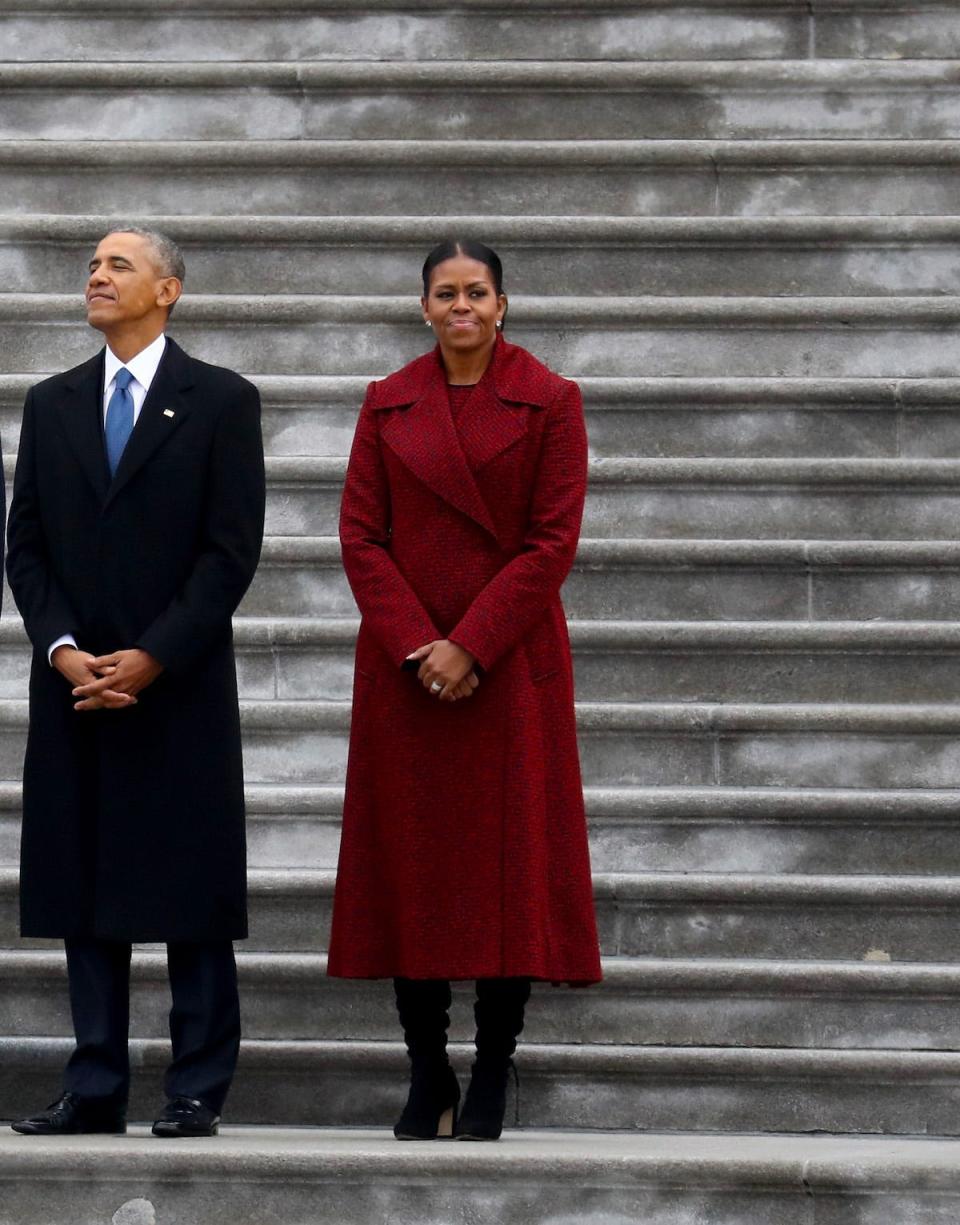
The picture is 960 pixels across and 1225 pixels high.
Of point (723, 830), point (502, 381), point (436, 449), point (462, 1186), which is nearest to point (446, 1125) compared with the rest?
point (462, 1186)

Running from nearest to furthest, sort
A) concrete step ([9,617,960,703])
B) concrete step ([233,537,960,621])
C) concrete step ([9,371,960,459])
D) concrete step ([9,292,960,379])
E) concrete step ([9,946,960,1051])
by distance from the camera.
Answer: concrete step ([9,946,960,1051]) → concrete step ([9,617,960,703]) → concrete step ([233,537,960,621]) → concrete step ([9,371,960,459]) → concrete step ([9,292,960,379])

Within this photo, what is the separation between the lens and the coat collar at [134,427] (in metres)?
4.36

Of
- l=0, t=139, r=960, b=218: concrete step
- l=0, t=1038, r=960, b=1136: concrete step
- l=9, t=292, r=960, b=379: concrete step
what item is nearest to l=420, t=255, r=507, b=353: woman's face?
l=0, t=1038, r=960, b=1136: concrete step

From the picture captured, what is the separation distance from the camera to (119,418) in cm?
444

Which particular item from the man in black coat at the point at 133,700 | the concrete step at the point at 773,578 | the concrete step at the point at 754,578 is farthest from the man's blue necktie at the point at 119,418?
the concrete step at the point at 773,578

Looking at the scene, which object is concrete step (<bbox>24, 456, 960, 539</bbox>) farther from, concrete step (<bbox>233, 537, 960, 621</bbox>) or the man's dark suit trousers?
the man's dark suit trousers

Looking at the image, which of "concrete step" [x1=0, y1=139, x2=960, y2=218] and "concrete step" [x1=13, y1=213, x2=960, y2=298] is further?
"concrete step" [x1=0, y1=139, x2=960, y2=218]

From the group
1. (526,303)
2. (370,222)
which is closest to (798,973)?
(526,303)

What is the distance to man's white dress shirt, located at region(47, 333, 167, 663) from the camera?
14.6 feet

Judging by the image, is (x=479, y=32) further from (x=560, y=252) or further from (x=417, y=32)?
(x=560, y=252)

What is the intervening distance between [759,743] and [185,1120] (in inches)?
A: 68.1

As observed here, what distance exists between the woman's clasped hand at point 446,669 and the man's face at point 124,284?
34.8 inches

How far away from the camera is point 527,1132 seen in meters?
4.52

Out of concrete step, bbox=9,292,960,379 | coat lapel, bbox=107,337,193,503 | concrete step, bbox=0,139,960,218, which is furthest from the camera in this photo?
concrete step, bbox=0,139,960,218
